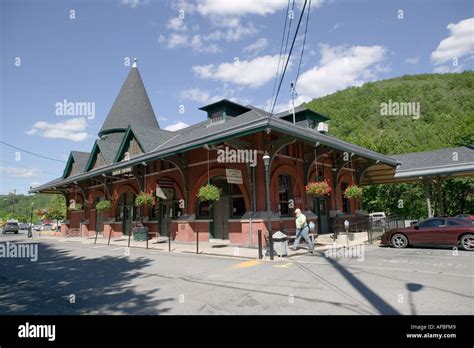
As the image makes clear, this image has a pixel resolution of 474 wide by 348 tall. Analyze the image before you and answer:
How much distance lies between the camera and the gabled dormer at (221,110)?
2103cm

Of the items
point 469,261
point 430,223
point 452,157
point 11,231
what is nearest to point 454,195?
point 452,157

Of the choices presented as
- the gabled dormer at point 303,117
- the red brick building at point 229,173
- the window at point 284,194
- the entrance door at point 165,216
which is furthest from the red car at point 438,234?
the entrance door at point 165,216

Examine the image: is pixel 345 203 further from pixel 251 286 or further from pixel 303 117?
pixel 251 286

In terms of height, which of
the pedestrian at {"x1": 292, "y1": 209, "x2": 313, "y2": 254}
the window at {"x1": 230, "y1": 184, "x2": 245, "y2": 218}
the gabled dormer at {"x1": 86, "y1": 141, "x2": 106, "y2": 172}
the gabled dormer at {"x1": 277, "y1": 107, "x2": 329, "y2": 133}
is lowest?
the pedestrian at {"x1": 292, "y1": 209, "x2": 313, "y2": 254}

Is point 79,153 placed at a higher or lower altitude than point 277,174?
higher

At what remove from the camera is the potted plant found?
18.5 m

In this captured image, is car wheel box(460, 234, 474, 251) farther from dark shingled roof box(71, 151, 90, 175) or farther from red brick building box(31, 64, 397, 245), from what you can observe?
dark shingled roof box(71, 151, 90, 175)

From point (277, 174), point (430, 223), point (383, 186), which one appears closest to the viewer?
point (430, 223)

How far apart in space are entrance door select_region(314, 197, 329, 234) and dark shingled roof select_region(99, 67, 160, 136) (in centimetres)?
2011

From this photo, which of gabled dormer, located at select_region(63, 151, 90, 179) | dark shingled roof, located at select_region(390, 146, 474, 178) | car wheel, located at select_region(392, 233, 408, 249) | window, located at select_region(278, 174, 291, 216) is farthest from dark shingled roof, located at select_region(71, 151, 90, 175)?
dark shingled roof, located at select_region(390, 146, 474, 178)
